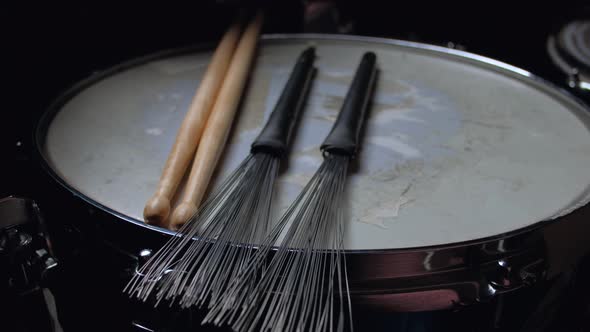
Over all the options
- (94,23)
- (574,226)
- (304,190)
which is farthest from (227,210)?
(94,23)

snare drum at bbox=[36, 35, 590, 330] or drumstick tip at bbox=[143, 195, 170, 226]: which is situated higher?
snare drum at bbox=[36, 35, 590, 330]

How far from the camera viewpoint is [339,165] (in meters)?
0.53

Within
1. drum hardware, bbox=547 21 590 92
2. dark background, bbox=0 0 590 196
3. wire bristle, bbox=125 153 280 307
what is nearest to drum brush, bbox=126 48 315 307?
wire bristle, bbox=125 153 280 307

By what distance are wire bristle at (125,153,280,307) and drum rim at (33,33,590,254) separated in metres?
0.02

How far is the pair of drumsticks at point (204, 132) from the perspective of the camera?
18.0 inches

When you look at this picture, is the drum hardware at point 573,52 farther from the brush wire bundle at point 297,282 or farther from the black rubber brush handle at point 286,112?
the brush wire bundle at point 297,282

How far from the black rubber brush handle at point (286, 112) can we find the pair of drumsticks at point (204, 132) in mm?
54

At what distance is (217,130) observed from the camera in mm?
588

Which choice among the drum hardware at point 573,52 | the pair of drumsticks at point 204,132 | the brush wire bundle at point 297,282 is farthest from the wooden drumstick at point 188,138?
the drum hardware at point 573,52

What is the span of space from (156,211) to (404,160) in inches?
10.9

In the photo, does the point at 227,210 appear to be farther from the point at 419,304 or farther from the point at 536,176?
the point at 536,176

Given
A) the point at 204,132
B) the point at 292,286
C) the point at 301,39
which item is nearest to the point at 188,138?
the point at 204,132

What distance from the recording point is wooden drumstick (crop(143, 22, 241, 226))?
1.49 feet

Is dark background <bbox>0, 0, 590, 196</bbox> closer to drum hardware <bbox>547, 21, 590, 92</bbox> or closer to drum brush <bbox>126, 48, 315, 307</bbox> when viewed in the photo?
drum hardware <bbox>547, 21, 590, 92</bbox>
